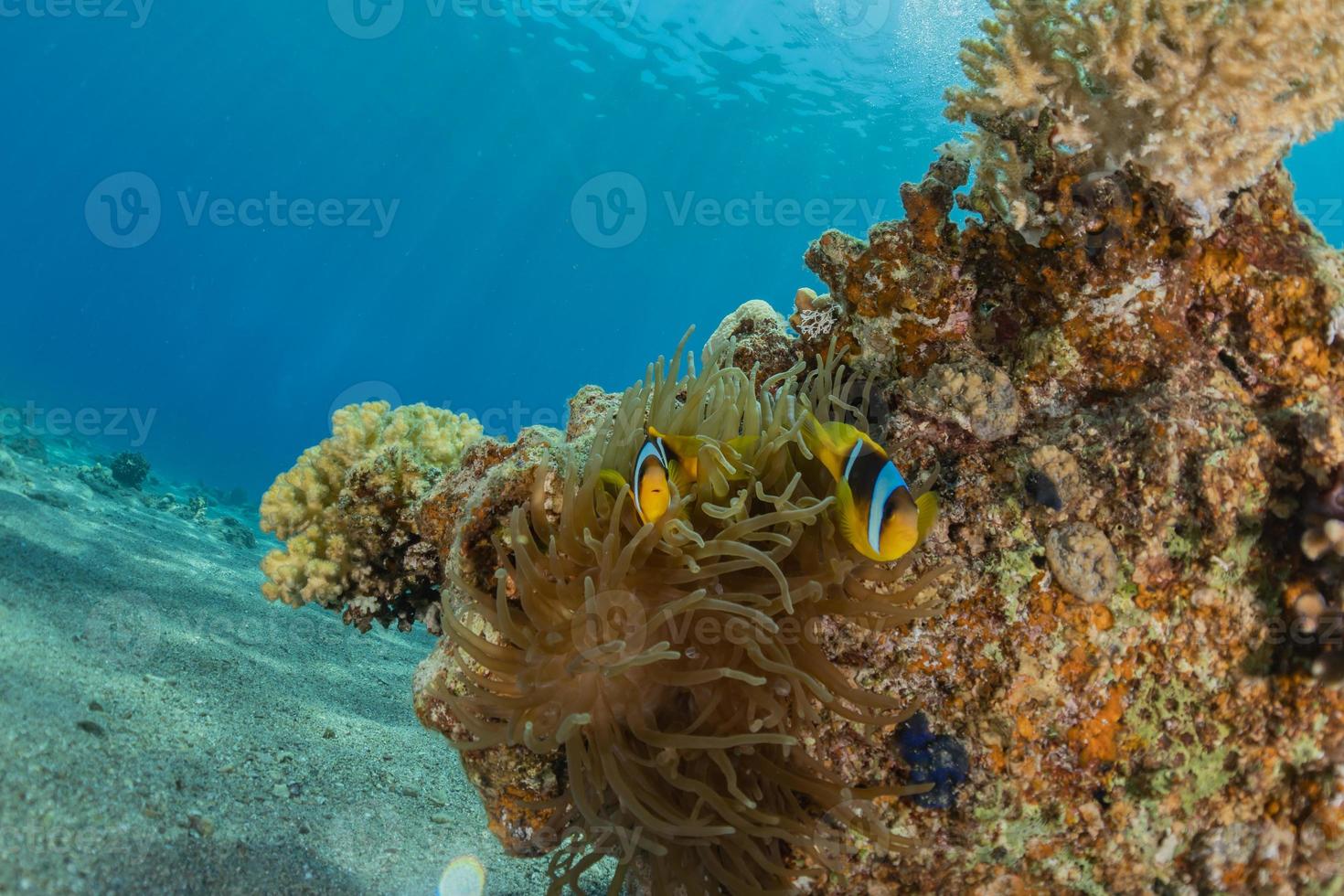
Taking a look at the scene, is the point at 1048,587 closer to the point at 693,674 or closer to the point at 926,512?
the point at 926,512

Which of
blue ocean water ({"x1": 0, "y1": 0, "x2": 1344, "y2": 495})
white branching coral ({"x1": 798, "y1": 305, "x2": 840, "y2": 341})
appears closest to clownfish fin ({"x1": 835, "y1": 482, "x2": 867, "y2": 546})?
white branching coral ({"x1": 798, "y1": 305, "x2": 840, "y2": 341})

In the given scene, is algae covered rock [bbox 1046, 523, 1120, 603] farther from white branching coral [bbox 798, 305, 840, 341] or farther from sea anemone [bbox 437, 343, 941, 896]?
white branching coral [bbox 798, 305, 840, 341]

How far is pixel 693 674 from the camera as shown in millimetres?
1871

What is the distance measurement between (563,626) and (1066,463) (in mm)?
1564

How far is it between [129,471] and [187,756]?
49.6ft

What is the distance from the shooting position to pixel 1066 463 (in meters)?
2.14

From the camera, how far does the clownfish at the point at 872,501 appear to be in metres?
1.65

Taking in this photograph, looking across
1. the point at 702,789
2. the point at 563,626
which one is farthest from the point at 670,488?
the point at 702,789

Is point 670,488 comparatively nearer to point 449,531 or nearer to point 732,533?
point 732,533

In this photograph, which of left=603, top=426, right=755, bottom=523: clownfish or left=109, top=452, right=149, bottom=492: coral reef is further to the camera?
left=109, top=452, right=149, bottom=492: coral reef

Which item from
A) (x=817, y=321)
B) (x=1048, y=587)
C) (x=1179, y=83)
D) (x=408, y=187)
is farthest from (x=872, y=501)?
(x=408, y=187)

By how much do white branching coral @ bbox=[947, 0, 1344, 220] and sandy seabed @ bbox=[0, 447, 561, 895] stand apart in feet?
10.4

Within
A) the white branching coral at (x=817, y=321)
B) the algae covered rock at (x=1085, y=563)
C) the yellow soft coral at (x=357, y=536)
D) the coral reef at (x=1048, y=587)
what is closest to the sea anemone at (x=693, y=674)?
the coral reef at (x=1048, y=587)

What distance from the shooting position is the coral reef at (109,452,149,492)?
45.9ft
